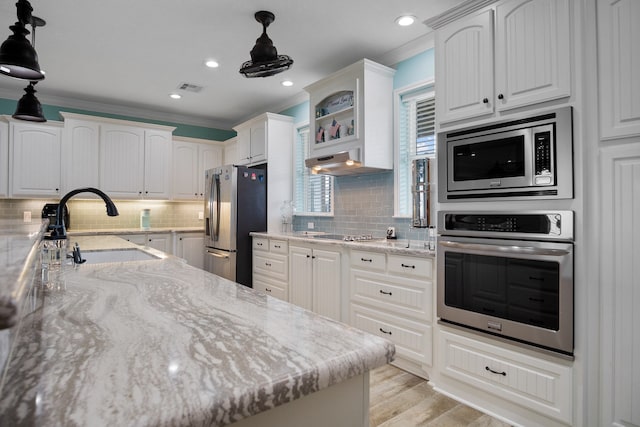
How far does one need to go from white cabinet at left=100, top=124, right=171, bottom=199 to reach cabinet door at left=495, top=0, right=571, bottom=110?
→ 187 inches

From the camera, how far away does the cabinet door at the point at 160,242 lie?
16.9 ft

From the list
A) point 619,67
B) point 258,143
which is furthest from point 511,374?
point 258,143

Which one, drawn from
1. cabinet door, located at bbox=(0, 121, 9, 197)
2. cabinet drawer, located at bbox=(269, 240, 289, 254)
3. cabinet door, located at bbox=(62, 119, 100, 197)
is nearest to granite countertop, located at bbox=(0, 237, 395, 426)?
cabinet drawer, located at bbox=(269, 240, 289, 254)

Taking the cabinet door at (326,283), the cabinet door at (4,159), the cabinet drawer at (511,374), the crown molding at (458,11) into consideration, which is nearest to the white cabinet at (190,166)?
the cabinet door at (4,159)

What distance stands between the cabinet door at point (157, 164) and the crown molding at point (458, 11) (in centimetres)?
429

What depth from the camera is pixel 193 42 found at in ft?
11.1

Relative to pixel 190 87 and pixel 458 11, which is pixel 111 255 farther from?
pixel 190 87

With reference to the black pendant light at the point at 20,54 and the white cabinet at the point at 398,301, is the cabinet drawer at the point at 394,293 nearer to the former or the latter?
the white cabinet at the point at 398,301

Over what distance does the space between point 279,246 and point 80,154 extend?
3056mm

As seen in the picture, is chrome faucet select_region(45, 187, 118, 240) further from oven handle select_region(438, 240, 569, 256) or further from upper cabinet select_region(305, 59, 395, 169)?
upper cabinet select_region(305, 59, 395, 169)

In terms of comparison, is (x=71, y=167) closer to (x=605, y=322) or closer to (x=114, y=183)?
(x=114, y=183)

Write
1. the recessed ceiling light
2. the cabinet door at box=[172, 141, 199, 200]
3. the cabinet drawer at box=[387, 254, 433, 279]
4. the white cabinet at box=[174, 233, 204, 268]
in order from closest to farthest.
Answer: the cabinet drawer at box=[387, 254, 433, 279]
the recessed ceiling light
the white cabinet at box=[174, 233, 204, 268]
the cabinet door at box=[172, 141, 199, 200]

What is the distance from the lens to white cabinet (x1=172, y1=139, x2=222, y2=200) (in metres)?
5.68

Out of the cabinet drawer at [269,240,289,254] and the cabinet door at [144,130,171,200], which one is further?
the cabinet door at [144,130,171,200]
